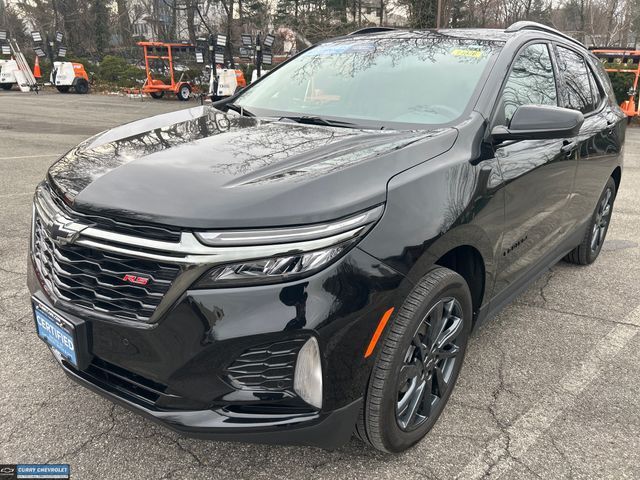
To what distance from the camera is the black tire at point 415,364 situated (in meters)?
2.03

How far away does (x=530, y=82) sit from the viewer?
312 centimetres

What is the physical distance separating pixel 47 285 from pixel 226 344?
900 mm

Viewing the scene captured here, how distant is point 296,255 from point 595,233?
365cm

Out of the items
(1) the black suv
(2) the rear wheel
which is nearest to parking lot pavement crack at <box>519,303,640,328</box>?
(1) the black suv

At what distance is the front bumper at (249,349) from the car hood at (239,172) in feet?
0.80

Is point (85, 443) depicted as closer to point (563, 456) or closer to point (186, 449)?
point (186, 449)

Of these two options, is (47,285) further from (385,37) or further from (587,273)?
(587,273)

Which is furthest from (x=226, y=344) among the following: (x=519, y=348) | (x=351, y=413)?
(x=519, y=348)

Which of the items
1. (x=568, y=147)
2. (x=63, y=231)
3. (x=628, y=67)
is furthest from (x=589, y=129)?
(x=628, y=67)

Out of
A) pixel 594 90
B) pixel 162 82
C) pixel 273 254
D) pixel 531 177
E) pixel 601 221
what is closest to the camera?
pixel 273 254

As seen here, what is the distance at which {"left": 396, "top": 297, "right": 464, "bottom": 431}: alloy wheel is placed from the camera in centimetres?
223

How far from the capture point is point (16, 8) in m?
42.7

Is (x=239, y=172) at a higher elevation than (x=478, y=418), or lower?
higher

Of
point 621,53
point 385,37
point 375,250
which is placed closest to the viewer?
point 375,250
